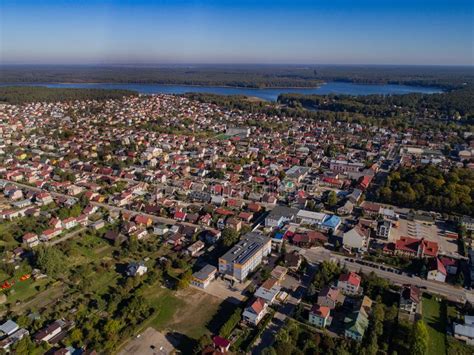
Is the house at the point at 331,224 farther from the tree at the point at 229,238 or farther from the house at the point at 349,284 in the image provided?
the tree at the point at 229,238

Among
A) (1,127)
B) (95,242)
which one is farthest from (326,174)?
(1,127)

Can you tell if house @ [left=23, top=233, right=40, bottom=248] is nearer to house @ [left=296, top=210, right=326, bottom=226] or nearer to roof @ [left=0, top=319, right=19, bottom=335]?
roof @ [left=0, top=319, right=19, bottom=335]

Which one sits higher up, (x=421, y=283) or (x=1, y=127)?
(x=1, y=127)

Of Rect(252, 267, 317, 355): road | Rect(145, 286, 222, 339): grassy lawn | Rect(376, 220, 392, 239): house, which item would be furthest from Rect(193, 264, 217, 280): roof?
Rect(376, 220, 392, 239): house

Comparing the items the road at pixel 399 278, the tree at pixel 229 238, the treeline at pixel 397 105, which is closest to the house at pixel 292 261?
the road at pixel 399 278

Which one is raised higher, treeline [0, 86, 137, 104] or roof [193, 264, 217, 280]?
treeline [0, 86, 137, 104]

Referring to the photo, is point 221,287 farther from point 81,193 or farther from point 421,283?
point 81,193
